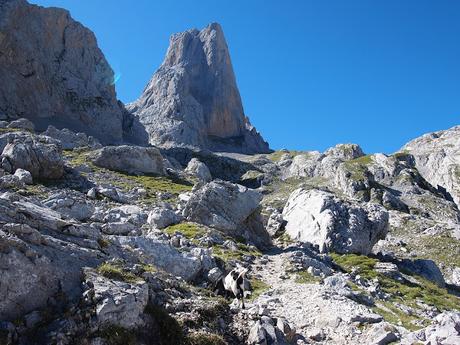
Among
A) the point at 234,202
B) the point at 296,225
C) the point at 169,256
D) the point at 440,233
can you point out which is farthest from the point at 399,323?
the point at 440,233

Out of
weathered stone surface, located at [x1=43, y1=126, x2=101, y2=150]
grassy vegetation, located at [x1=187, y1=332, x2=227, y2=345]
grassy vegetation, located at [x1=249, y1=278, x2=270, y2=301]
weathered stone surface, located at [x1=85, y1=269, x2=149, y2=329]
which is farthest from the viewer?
weathered stone surface, located at [x1=43, y1=126, x2=101, y2=150]

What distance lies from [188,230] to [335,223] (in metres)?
12.7

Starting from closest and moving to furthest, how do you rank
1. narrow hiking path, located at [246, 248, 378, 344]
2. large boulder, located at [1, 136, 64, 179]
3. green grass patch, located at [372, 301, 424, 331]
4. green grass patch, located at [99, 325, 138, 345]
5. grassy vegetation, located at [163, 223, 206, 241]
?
green grass patch, located at [99, 325, 138, 345] < narrow hiking path, located at [246, 248, 378, 344] < green grass patch, located at [372, 301, 424, 331] < grassy vegetation, located at [163, 223, 206, 241] < large boulder, located at [1, 136, 64, 179]

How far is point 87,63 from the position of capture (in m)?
139

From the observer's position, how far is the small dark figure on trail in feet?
54.9

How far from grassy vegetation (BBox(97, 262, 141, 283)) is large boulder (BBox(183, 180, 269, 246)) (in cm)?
2110

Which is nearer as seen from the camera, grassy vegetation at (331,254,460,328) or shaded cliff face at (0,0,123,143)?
grassy vegetation at (331,254,460,328)

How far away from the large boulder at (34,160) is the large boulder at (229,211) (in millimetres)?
16248

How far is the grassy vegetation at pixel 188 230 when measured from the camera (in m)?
29.3

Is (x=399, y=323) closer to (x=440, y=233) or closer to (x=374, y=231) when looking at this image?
(x=374, y=231)

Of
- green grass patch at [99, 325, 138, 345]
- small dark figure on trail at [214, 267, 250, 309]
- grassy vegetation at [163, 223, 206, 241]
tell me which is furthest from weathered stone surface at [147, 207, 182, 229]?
green grass patch at [99, 325, 138, 345]

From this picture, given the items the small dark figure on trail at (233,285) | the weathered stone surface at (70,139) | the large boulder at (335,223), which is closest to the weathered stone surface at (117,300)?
the small dark figure on trail at (233,285)

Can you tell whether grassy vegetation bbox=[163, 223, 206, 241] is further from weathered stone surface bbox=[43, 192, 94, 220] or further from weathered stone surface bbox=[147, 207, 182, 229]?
weathered stone surface bbox=[43, 192, 94, 220]

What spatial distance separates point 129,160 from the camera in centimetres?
6950
